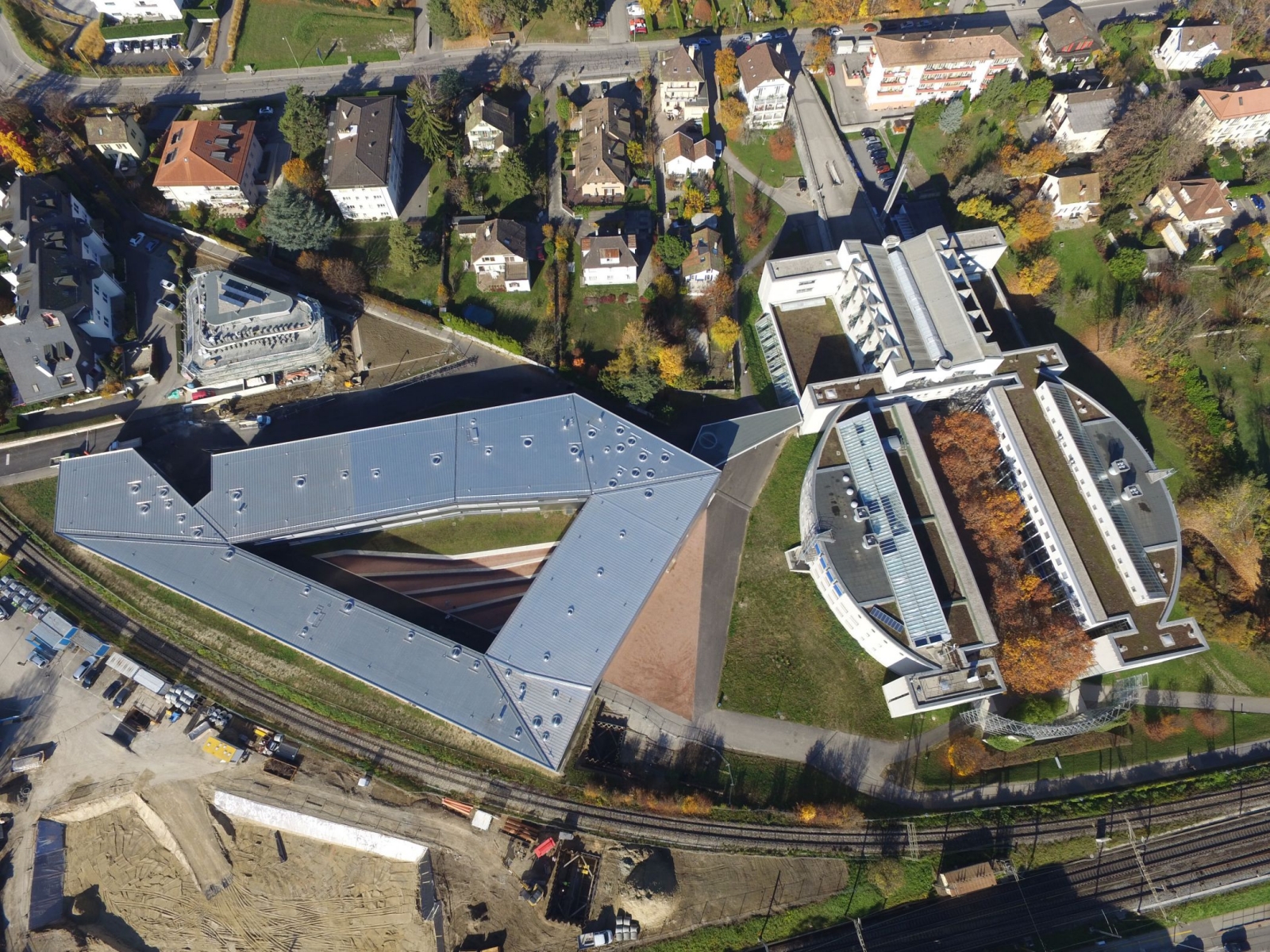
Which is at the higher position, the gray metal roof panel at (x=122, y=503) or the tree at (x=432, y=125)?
the tree at (x=432, y=125)

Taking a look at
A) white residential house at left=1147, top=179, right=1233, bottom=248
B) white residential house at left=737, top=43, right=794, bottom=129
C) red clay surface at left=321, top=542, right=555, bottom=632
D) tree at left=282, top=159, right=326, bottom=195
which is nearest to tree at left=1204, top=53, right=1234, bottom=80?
white residential house at left=1147, top=179, right=1233, bottom=248

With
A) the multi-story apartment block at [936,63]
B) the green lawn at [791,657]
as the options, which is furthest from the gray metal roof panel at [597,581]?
the multi-story apartment block at [936,63]

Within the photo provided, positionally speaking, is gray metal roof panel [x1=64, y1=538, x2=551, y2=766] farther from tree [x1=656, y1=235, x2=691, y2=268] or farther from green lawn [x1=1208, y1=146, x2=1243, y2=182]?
green lawn [x1=1208, y1=146, x2=1243, y2=182]

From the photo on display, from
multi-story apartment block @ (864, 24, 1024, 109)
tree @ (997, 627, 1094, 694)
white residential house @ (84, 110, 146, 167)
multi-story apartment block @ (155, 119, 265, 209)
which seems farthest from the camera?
multi-story apartment block @ (864, 24, 1024, 109)

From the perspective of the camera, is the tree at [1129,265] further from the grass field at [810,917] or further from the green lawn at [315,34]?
the green lawn at [315,34]

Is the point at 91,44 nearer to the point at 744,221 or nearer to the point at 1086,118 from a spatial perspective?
the point at 744,221

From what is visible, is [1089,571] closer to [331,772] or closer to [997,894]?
[997,894]

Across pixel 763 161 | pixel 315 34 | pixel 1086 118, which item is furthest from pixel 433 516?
pixel 1086 118
